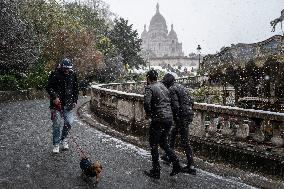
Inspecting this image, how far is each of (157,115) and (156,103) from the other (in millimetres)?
208

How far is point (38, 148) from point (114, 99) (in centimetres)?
422

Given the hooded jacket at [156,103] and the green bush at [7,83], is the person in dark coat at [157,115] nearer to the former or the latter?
the hooded jacket at [156,103]

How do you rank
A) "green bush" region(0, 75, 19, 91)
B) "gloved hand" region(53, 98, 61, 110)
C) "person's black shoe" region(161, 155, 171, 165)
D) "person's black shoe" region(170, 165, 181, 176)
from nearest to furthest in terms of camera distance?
"person's black shoe" region(170, 165, 181, 176), "person's black shoe" region(161, 155, 171, 165), "gloved hand" region(53, 98, 61, 110), "green bush" region(0, 75, 19, 91)

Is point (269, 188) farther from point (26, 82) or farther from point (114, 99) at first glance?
point (26, 82)

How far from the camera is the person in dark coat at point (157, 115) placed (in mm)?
6887

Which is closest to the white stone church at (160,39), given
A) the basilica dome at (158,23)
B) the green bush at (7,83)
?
the basilica dome at (158,23)

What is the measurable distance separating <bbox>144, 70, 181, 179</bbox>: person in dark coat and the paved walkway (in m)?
0.28

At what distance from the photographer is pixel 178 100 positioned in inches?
291

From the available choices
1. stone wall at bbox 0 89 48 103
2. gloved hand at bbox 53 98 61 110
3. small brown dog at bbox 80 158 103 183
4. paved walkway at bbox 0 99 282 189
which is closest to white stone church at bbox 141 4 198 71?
stone wall at bbox 0 89 48 103

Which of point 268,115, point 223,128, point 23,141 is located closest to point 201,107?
point 223,128

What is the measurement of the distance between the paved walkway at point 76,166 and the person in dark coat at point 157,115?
11.0 inches

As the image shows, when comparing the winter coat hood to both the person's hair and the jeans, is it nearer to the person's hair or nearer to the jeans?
the person's hair

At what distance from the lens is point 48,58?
34.3m

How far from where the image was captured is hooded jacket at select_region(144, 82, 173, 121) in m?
6.88
